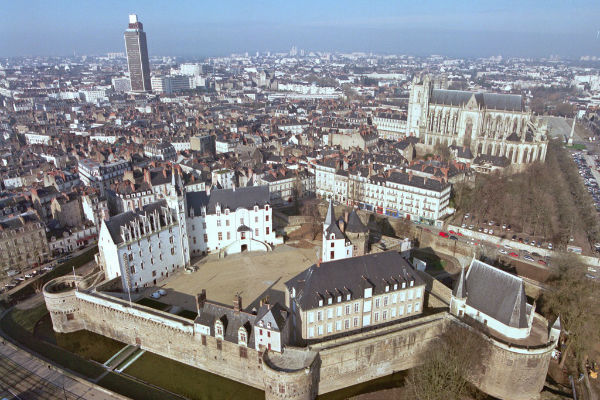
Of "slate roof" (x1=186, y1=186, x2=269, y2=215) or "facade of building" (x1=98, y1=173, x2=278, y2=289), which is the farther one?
"slate roof" (x1=186, y1=186, x2=269, y2=215)

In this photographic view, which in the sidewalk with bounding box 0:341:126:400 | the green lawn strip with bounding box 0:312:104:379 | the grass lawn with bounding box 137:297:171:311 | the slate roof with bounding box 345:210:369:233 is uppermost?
the slate roof with bounding box 345:210:369:233

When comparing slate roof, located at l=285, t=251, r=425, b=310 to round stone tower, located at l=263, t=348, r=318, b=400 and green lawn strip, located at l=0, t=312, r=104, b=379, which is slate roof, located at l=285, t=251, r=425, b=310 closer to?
round stone tower, located at l=263, t=348, r=318, b=400

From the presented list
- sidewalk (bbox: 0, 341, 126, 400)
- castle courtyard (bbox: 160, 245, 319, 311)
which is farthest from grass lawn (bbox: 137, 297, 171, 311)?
sidewalk (bbox: 0, 341, 126, 400)

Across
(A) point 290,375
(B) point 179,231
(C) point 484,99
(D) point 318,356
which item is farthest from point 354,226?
(C) point 484,99

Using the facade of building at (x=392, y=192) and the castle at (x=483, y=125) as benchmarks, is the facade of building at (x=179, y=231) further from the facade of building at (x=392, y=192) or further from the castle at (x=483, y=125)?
the castle at (x=483, y=125)

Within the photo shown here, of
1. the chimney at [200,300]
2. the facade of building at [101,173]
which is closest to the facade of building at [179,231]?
the chimney at [200,300]
